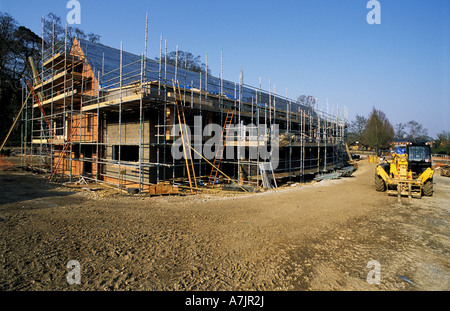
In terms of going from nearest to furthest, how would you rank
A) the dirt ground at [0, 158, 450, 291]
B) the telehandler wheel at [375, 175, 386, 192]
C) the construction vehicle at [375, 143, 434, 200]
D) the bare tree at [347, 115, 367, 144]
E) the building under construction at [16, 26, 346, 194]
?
1. the dirt ground at [0, 158, 450, 291]
2. the construction vehicle at [375, 143, 434, 200]
3. the building under construction at [16, 26, 346, 194]
4. the telehandler wheel at [375, 175, 386, 192]
5. the bare tree at [347, 115, 367, 144]

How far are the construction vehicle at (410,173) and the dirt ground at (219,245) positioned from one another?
212cm

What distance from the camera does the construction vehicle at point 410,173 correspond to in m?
10.4

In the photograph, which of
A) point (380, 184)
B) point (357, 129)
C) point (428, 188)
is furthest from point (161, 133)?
point (357, 129)

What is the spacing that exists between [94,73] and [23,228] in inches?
464

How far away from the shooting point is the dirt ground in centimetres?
346

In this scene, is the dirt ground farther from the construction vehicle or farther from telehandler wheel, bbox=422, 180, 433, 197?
telehandler wheel, bbox=422, 180, 433, 197

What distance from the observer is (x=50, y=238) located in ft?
16.0

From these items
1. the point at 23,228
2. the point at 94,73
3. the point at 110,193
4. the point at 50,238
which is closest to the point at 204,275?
the point at 50,238

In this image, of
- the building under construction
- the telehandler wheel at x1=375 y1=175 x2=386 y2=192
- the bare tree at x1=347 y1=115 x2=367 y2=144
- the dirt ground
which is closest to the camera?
the dirt ground

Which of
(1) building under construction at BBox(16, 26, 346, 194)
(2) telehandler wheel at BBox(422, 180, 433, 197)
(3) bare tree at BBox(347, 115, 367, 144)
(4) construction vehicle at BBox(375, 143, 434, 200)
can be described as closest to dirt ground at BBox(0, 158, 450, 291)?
(4) construction vehicle at BBox(375, 143, 434, 200)

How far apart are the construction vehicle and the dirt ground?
212 cm

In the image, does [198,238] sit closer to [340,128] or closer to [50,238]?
[50,238]

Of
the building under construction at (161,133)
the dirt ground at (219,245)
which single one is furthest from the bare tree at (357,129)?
the dirt ground at (219,245)

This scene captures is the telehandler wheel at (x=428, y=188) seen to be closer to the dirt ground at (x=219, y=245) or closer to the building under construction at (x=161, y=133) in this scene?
the dirt ground at (x=219, y=245)
